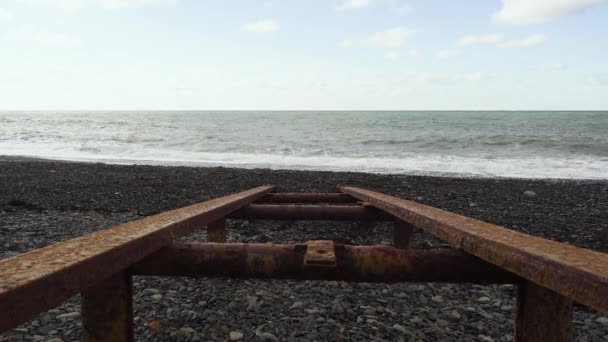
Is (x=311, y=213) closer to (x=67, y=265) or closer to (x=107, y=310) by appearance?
(x=107, y=310)

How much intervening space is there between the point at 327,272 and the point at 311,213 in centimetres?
234

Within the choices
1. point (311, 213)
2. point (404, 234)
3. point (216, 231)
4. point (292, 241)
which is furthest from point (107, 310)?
point (292, 241)

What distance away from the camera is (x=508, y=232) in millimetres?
1723

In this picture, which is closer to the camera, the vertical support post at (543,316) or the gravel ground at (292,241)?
Result: the vertical support post at (543,316)

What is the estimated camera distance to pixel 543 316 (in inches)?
54.2

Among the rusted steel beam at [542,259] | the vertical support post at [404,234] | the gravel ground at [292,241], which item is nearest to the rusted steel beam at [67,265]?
the rusted steel beam at [542,259]

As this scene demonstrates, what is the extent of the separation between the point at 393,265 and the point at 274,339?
5.27 feet

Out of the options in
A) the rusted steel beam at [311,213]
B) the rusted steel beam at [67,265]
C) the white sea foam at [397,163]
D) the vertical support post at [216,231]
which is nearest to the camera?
the rusted steel beam at [67,265]

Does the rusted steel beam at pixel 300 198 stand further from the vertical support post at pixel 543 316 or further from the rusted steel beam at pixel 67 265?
the vertical support post at pixel 543 316

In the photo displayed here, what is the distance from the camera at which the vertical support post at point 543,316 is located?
4.47ft

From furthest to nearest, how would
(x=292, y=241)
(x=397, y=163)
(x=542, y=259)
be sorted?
(x=397, y=163) → (x=292, y=241) → (x=542, y=259)

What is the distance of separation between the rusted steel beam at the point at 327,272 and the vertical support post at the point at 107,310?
6.0 inches

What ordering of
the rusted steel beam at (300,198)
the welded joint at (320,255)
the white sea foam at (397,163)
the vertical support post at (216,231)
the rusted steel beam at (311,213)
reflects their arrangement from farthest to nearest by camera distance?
the white sea foam at (397,163) < the rusted steel beam at (300,198) < the rusted steel beam at (311,213) < the vertical support post at (216,231) < the welded joint at (320,255)

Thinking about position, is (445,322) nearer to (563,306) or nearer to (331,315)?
(331,315)
